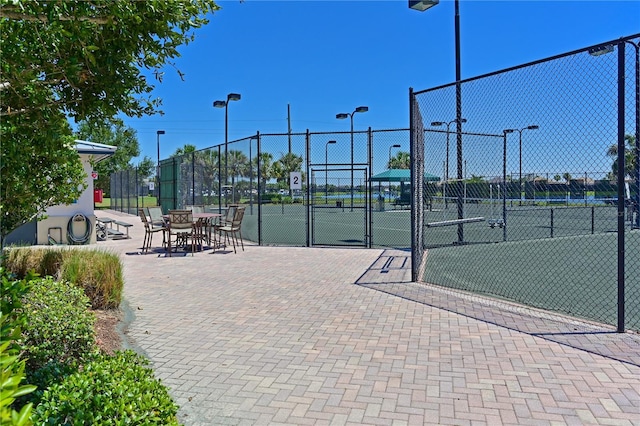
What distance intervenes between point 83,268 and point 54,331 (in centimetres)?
266

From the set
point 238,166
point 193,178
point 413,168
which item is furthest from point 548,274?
point 193,178

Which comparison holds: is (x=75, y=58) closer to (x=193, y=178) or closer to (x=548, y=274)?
(x=548, y=274)

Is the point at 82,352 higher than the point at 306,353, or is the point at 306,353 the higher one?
the point at 82,352

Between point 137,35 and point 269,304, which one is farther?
point 269,304

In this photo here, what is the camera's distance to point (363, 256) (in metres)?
11.1

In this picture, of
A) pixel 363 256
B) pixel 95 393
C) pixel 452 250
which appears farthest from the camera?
pixel 452 250

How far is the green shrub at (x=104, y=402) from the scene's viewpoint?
7.20 feet

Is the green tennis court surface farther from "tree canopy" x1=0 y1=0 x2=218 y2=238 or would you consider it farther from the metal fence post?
"tree canopy" x1=0 y1=0 x2=218 y2=238

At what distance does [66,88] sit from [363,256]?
8.35 m

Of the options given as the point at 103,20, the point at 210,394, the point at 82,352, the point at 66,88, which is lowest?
the point at 210,394

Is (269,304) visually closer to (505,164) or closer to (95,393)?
(95,393)

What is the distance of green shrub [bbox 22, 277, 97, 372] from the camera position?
3297 mm

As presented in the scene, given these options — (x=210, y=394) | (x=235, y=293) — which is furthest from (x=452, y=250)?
(x=210, y=394)

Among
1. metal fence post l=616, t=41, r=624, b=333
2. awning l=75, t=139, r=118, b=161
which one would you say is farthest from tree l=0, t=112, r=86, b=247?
awning l=75, t=139, r=118, b=161
